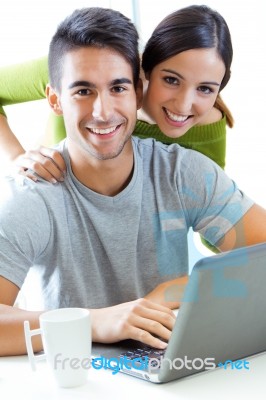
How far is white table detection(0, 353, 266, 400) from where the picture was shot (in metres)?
0.98

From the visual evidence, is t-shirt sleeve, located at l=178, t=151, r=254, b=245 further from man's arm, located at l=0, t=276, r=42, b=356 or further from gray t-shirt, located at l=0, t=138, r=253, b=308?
man's arm, located at l=0, t=276, r=42, b=356

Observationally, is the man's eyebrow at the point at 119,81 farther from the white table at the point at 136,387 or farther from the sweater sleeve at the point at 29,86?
the white table at the point at 136,387

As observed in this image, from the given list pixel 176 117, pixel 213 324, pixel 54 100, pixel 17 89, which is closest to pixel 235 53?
pixel 17 89

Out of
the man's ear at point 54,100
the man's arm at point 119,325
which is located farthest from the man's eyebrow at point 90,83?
the man's arm at point 119,325

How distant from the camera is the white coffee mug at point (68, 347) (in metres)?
1.01

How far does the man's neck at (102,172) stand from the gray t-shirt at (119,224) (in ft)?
0.07

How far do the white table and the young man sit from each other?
0.36 m

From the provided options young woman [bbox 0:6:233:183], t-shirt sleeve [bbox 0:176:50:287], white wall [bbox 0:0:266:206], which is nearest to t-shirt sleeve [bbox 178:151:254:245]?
young woman [bbox 0:6:233:183]

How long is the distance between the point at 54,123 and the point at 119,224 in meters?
0.47

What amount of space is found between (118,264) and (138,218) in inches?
4.4

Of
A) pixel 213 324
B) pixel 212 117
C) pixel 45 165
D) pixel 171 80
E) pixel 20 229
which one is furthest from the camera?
pixel 212 117

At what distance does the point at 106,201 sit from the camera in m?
1.59

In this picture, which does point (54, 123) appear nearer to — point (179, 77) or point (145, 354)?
point (179, 77)

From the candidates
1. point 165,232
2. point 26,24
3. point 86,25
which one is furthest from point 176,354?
point 26,24
